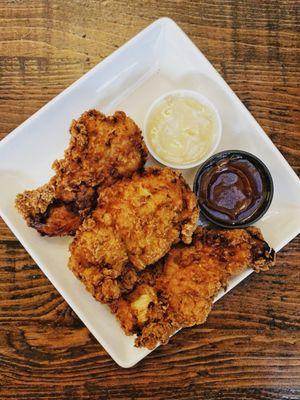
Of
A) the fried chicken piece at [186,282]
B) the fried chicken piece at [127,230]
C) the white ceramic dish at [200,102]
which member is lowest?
the fried chicken piece at [186,282]

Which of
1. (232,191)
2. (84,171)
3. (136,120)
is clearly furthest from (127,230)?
(136,120)

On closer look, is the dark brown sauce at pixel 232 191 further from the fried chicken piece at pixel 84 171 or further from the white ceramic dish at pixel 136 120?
the fried chicken piece at pixel 84 171

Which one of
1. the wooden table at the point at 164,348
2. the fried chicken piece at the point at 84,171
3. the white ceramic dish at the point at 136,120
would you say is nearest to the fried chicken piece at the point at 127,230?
the fried chicken piece at the point at 84,171

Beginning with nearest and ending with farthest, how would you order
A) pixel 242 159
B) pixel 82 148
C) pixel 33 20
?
1. pixel 82 148
2. pixel 242 159
3. pixel 33 20

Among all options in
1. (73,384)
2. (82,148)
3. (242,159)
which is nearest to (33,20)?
(82,148)

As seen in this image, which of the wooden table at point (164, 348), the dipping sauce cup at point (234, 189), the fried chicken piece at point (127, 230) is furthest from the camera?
the wooden table at point (164, 348)

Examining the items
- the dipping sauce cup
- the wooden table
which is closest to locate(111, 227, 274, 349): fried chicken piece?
the dipping sauce cup

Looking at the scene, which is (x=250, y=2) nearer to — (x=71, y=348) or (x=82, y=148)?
(x=82, y=148)

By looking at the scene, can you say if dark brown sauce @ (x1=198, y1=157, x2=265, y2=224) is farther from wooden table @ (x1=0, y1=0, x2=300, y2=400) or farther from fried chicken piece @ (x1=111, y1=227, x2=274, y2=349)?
wooden table @ (x1=0, y1=0, x2=300, y2=400)
